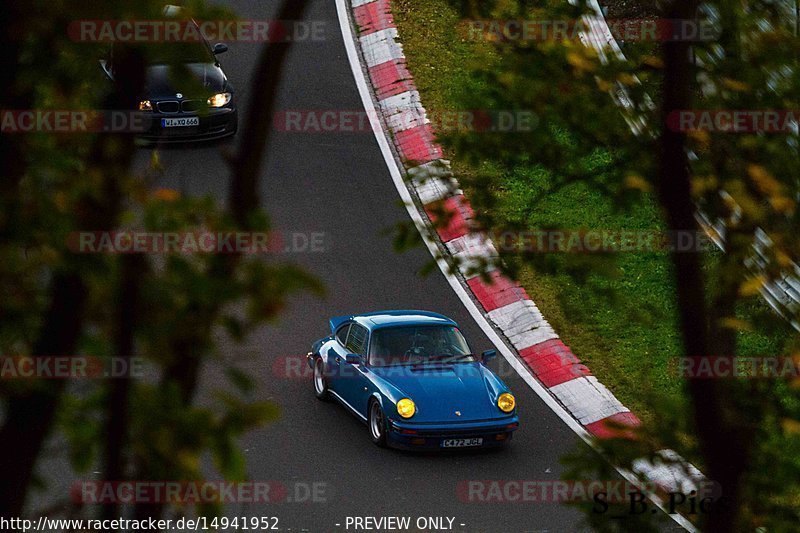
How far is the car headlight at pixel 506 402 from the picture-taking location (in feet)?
37.7

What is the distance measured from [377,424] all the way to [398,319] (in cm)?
139

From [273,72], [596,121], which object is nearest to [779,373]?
[596,121]

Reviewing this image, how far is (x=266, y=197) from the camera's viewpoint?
16.2 metres

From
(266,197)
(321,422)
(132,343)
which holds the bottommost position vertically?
(321,422)

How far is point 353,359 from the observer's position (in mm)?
12148

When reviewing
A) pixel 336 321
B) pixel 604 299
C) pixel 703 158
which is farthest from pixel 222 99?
pixel 703 158

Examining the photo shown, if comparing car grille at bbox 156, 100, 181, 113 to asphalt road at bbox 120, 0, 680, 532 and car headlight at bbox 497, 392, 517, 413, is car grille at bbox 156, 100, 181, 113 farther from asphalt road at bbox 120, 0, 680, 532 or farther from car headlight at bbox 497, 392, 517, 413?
car headlight at bbox 497, 392, 517, 413

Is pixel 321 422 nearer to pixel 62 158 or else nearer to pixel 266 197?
pixel 266 197

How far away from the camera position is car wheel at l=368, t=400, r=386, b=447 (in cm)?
1150

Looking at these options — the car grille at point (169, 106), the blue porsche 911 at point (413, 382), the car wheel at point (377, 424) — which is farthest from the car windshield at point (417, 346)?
the car grille at point (169, 106)

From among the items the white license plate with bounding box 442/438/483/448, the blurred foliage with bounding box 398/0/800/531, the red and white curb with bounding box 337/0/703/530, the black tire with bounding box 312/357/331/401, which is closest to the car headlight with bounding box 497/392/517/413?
the white license plate with bounding box 442/438/483/448

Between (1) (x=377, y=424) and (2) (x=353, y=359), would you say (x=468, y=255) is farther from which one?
(1) (x=377, y=424)

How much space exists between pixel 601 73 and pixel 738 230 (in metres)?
1.08

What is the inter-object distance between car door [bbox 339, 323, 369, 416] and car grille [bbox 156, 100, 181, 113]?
235 inches
